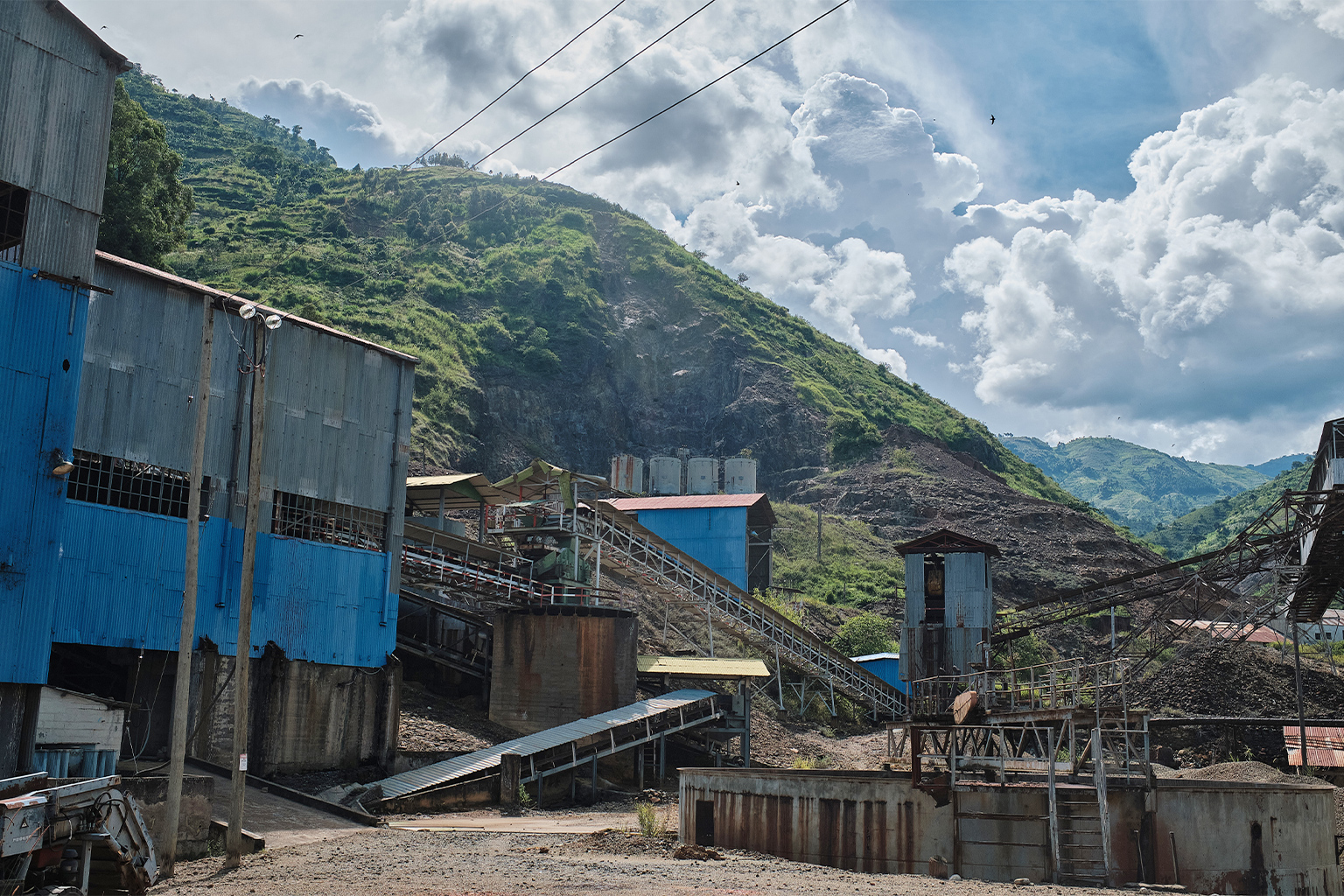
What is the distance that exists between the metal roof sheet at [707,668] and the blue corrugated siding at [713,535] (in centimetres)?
1335

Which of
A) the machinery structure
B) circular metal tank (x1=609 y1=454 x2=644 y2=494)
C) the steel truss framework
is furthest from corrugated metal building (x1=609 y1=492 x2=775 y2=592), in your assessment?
the machinery structure

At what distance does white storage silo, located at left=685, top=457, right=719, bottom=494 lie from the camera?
74.6 meters

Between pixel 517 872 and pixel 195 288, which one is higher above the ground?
pixel 195 288

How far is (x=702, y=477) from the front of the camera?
74.9 m

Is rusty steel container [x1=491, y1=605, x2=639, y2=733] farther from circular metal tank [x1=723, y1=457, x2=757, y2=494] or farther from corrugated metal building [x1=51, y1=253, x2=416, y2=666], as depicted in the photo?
circular metal tank [x1=723, y1=457, x2=757, y2=494]

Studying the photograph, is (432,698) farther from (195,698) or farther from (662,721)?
(195,698)

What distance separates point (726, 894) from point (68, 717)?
490 inches

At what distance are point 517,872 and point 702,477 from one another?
59797mm

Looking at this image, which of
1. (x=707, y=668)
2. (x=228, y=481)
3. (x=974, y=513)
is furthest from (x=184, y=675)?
(x=974, y=513)

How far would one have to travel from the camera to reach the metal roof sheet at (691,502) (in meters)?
49.0

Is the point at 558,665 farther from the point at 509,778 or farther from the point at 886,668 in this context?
the point at 886,668

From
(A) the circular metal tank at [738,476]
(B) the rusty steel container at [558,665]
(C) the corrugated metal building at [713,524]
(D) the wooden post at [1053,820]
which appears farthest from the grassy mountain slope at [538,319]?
(D) the wooden post at [1053,820]

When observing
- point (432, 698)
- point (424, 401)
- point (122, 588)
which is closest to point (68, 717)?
point (122, 588)

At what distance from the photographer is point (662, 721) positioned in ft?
97.5
